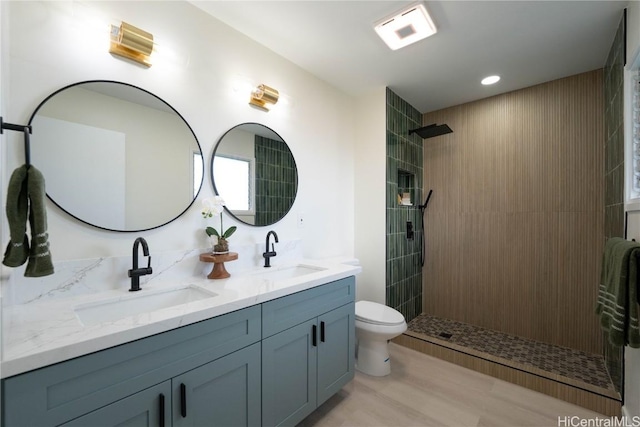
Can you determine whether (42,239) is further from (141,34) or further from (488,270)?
(488,270)

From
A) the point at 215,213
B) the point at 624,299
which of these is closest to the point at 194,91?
the point at 215,213

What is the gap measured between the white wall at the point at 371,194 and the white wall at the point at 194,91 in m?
0.07

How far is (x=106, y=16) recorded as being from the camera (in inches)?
51.2

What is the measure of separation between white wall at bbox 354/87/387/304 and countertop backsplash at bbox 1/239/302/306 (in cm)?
140

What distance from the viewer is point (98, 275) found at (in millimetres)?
1241

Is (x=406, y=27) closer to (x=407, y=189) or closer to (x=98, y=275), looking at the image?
(x=407, y=189)

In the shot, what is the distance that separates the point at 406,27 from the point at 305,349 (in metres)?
2.19

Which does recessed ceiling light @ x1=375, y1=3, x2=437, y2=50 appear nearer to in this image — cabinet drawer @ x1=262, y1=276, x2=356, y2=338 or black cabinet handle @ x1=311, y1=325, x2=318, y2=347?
cabinet drawer @ x1=262, y1=276, x2=356, y2=338

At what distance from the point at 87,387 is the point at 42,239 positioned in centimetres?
48

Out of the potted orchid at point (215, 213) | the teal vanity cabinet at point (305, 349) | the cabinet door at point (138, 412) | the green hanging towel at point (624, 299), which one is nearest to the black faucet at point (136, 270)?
the potted orchid at point (215, 213)

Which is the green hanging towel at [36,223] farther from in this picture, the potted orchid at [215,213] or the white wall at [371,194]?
the white wall at [371,194]

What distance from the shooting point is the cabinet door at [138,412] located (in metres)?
0.82

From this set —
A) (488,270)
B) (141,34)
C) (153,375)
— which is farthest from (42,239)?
(488,270)

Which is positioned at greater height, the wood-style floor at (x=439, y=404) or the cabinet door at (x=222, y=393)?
the cabinet door at (x=222, y=393)
